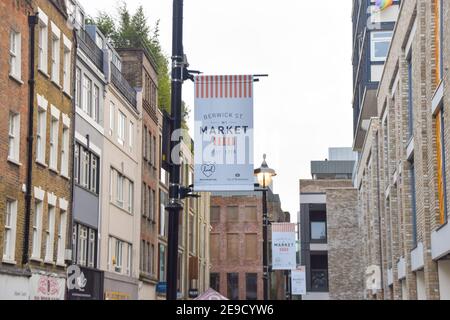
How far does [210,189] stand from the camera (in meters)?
13.0

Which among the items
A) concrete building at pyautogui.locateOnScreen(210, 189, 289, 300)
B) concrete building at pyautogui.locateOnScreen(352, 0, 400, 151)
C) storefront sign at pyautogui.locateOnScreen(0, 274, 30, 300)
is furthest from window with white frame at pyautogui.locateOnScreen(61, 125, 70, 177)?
concrete building at pyautogui.locateOnScreen(210, 189, 289, 300)

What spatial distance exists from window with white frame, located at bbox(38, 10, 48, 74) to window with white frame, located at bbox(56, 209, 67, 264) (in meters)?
6.12

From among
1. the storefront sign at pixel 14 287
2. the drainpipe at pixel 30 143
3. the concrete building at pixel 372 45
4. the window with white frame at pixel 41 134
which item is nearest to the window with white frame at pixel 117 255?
the window with white frame at pixel 41 134

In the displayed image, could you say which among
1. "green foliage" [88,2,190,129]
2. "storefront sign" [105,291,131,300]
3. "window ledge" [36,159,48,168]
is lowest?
"storefront sign" [105,291,131,300]

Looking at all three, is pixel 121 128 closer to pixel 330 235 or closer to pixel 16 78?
pixel 16 78

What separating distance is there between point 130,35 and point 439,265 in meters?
51.2

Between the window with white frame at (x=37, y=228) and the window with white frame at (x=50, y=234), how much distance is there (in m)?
0.97

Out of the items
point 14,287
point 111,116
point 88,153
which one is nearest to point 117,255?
point 111,116

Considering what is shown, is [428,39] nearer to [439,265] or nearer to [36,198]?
[439,265]

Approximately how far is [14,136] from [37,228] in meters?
4.09

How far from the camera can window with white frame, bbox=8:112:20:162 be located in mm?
31312

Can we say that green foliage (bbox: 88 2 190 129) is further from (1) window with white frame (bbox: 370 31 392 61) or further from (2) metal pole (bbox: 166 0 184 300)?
(2) metal pole (bbox: 166 0 184 300)

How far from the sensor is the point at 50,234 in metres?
35.8

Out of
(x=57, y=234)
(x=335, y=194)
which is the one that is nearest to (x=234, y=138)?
(x=57, y=234)
